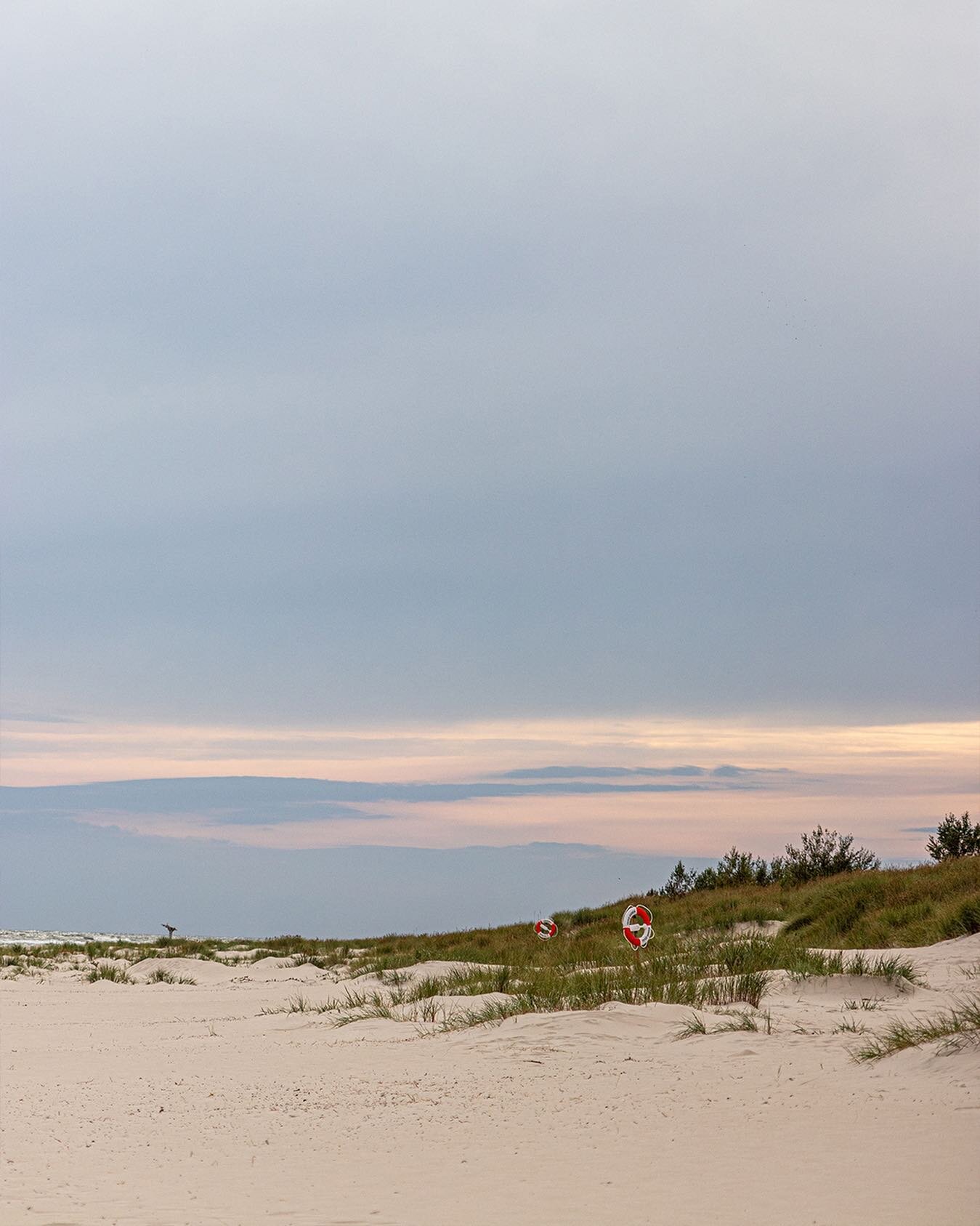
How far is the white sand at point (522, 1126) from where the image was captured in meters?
4.89

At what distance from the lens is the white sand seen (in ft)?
16.1

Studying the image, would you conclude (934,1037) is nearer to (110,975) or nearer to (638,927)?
(638,927)

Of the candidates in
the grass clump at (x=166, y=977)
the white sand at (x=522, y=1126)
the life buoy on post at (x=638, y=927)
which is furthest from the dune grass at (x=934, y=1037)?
the grass clump at (x=166, y=977)

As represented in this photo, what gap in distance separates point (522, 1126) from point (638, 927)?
8.90 meters

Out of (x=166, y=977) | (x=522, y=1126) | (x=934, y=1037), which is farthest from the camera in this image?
(x=166, y=977)

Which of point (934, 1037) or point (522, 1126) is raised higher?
point (934, 1037)

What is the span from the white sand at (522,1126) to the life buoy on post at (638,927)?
13.3ft

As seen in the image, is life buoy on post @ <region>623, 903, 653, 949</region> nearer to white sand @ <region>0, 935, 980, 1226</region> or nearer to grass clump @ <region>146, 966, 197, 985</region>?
white sand @ <region>0, 935, 980, 1226</region>

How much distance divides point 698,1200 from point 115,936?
136ft

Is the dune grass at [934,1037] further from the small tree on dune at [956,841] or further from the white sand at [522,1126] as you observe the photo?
the small tree on dune at [956,841]

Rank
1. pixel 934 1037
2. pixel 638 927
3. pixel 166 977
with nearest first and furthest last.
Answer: pixel 934 1037 < pixel 638 927 < pixel 166 977

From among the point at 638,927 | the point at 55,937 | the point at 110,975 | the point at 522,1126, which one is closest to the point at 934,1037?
the point at 522,1126

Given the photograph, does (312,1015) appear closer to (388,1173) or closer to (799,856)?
(388,1173)

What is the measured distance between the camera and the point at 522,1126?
21.2 ft
